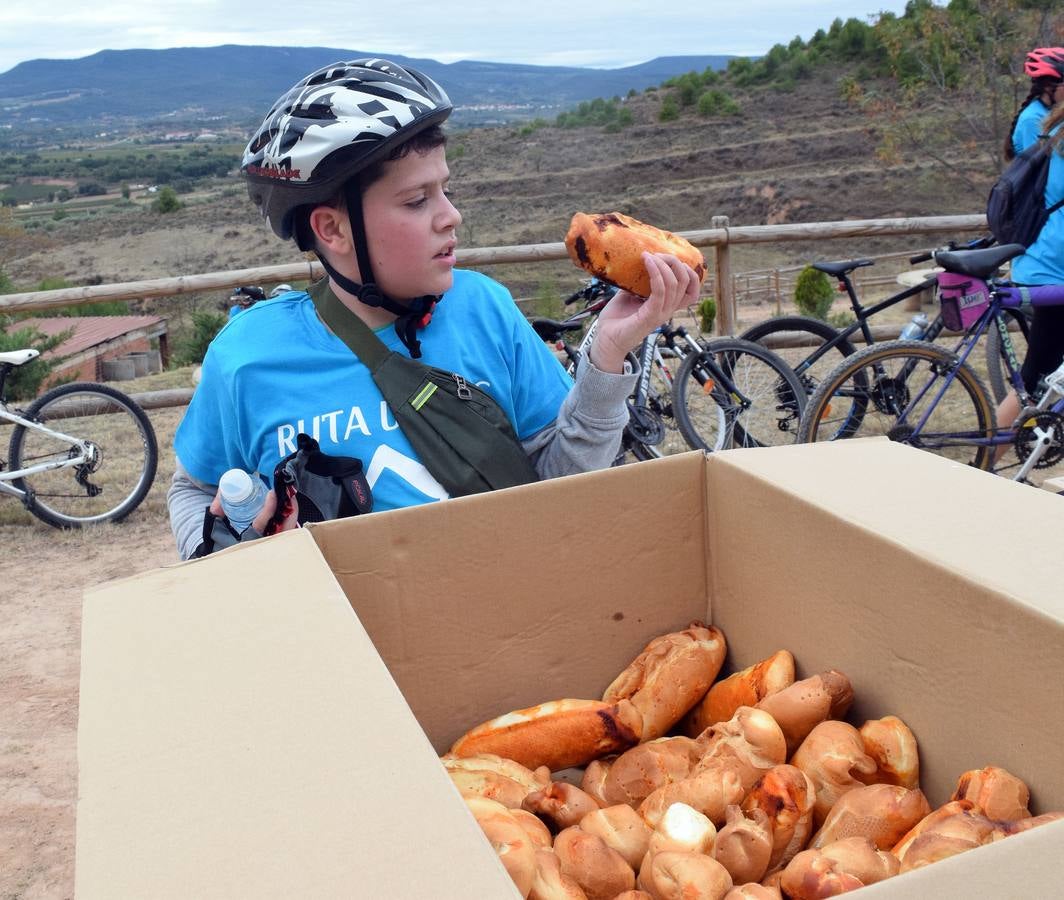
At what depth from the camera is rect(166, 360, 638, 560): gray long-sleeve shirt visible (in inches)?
70.3

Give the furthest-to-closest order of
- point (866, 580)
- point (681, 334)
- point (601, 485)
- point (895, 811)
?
point (681, 334), point (601, 485), point (866, 580), point (895, 811)

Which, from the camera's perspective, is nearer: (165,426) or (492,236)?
(165,426)

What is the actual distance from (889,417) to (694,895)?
469 cm

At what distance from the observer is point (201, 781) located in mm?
753

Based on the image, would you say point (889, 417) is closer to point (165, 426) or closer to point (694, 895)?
point (694, 895)

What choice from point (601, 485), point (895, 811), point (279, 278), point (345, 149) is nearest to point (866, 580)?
point (895, 811)

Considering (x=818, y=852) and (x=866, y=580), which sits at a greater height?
(x=866, y=580)

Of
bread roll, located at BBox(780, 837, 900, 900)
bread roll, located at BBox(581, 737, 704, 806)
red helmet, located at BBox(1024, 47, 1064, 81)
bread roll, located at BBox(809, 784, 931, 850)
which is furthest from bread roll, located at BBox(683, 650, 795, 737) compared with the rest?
red helmet, located at BBox(1024, 47, 1064, 81)

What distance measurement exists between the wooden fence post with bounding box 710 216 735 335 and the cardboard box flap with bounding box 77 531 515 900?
683cm

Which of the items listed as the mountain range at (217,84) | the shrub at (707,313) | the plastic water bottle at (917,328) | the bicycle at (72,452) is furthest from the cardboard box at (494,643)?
the mountain range at (217,84)

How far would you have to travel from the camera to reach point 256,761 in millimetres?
768

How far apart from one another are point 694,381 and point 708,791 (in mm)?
5056

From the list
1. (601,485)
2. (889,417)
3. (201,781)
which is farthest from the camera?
(889,417)

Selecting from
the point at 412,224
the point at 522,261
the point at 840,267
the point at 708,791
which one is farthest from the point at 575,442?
the point at 522,261
